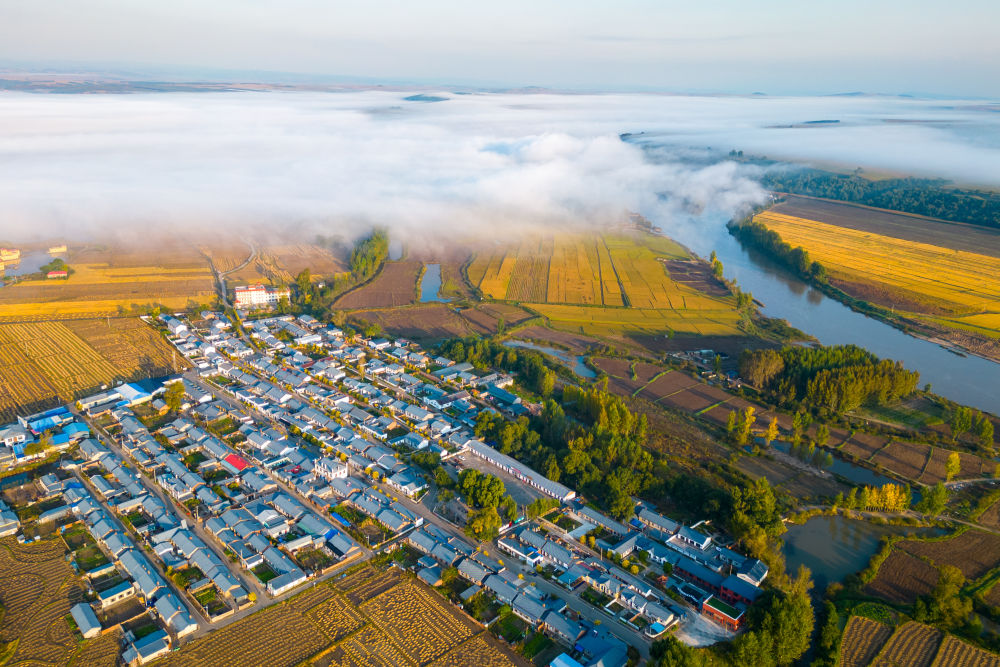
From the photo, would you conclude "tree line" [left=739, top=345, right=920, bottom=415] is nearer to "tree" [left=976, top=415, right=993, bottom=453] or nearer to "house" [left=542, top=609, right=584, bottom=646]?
"tree" [left=976, top=415, right=993, bottom=453]

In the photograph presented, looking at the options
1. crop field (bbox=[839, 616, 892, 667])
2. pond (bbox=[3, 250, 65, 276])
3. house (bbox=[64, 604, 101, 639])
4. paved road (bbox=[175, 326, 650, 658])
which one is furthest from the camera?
pond (bbox=[3, 250, 65, 276])

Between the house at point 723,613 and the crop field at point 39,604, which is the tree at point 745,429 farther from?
the crop field at point 39,604

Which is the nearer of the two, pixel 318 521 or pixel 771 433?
pixel 318 521

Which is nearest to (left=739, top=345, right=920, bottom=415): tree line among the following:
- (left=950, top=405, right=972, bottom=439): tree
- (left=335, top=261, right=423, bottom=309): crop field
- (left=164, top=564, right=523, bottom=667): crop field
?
(left=950, top=405, right=972, bottom=439): tree

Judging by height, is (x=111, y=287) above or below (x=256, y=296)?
below

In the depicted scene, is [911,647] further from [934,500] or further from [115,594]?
[115,594]

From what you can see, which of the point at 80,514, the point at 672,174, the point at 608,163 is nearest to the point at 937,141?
the point at 672,174

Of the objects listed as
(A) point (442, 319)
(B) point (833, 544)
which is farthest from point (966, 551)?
(A) point (442, 319)
